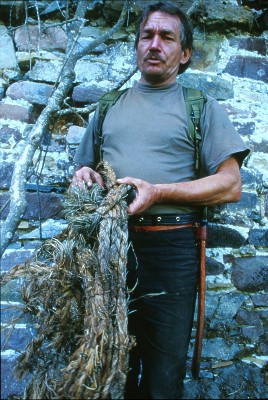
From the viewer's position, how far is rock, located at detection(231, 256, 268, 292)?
2.24m

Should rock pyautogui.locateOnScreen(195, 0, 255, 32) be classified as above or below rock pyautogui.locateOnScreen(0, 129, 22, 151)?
above

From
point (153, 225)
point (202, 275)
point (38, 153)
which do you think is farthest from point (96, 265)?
point (38, 153)

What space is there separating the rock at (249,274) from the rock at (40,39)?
1.75m

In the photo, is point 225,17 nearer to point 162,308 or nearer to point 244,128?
point 244,128

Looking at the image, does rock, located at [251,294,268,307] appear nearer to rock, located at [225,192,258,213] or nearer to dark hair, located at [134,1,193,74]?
rock, located at [225,192,258,213]

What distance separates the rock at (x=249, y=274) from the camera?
2.24 meters

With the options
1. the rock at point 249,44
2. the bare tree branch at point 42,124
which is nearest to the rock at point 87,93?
the bare tree branch at point 42,124

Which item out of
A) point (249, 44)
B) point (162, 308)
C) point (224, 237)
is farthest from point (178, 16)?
point (162, 308)

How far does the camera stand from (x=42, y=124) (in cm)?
202

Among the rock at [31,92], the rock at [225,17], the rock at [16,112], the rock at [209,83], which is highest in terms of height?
the rock at [225,17]

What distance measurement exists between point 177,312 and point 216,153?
0.72m

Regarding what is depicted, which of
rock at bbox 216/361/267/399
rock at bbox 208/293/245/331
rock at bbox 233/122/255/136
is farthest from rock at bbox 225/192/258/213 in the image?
rock at bbox 216/361/267/399

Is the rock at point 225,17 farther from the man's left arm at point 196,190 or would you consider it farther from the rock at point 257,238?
the rock at point 257,238

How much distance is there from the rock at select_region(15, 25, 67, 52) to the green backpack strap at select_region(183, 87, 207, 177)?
1083mm
